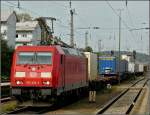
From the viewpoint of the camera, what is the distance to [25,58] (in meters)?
23.0

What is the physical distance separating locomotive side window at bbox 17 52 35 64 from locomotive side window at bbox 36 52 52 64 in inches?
10.2

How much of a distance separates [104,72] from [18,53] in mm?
30666

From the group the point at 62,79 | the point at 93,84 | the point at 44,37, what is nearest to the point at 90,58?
the point at 93,84

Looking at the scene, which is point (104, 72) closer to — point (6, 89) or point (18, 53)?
point (6, 89)

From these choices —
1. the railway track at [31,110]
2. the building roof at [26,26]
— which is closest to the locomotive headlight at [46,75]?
the railway track at [31,110]

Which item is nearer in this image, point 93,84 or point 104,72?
point 93,84

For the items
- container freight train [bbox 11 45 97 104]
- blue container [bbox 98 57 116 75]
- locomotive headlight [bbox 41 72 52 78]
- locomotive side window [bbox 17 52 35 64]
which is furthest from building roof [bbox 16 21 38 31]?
locomotive headlight [bbox 41 72 52 78]

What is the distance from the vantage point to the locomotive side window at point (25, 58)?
901 inches

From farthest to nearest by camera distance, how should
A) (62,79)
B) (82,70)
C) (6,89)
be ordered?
(6,89)
(82,70)
(62,79)

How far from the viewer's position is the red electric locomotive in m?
22.0

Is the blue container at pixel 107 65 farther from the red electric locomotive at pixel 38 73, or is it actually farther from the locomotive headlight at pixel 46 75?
the locomotive headlight at pixel 46 75

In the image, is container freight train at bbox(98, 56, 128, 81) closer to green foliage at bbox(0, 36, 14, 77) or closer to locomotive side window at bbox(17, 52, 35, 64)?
green foliage at bbox(0, 36, 14, 77)

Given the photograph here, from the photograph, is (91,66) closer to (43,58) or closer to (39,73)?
(43,58)

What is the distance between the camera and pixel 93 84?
39.1 metres
